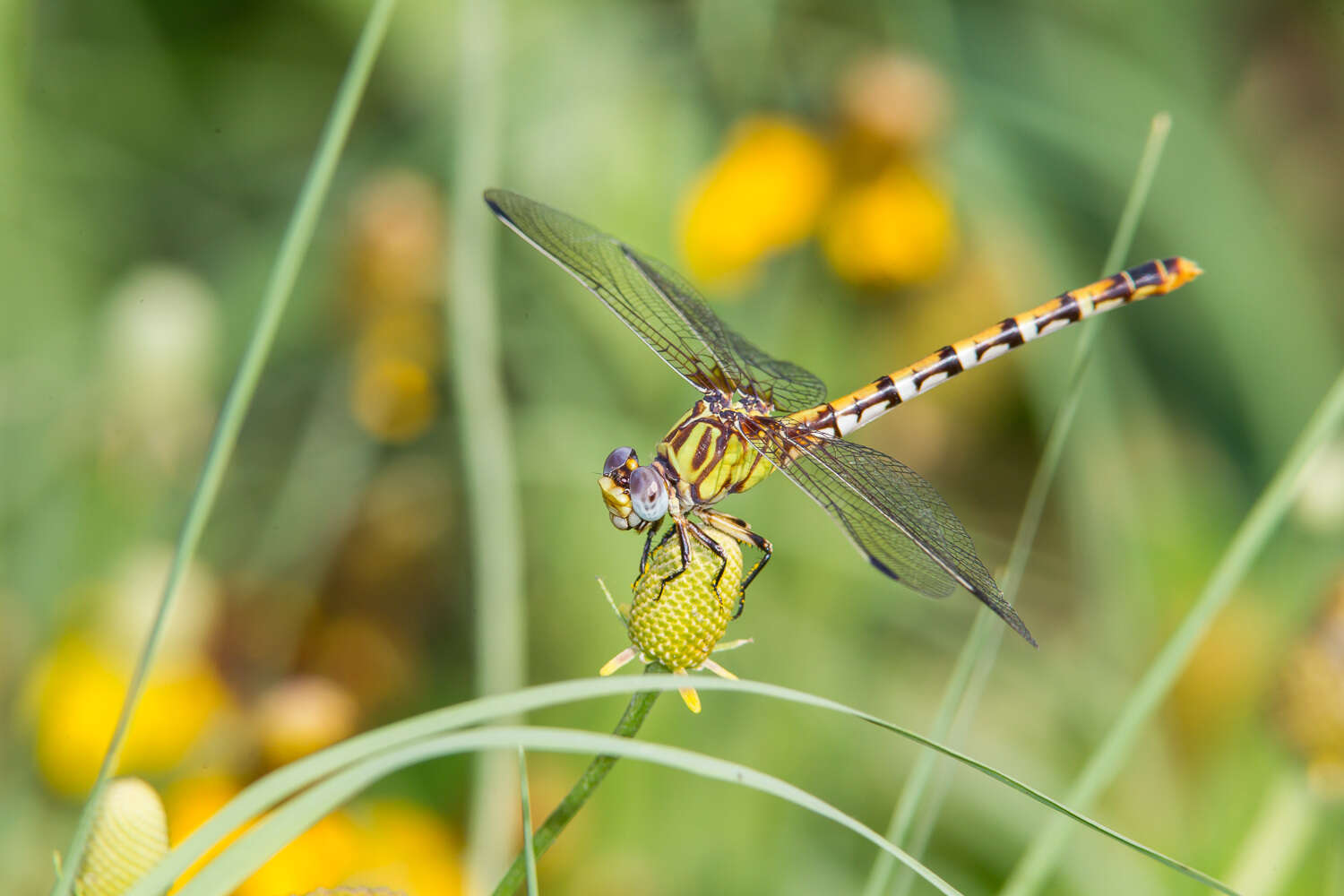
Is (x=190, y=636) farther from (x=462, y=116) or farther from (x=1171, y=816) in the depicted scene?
(x=1171, y=816)

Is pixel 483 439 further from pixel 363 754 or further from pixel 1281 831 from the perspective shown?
pixel 1281 831

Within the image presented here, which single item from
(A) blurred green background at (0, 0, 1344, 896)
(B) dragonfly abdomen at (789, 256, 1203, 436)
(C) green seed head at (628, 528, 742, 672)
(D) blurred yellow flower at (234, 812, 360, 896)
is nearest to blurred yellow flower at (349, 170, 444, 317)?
(A) blurred green background at (0, 0, 1344, 896)

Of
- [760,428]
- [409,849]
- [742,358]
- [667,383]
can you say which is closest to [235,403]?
[760,428]

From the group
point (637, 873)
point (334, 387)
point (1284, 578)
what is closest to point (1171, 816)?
point (1284, 578)

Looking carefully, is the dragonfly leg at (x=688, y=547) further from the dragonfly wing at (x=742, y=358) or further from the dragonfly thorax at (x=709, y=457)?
the dragonfly wing at (x=742, y=358)

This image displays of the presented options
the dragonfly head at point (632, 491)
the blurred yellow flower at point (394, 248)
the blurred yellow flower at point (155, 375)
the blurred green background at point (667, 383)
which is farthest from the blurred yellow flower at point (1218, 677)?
the blurred yellow flower at point (155, 375)

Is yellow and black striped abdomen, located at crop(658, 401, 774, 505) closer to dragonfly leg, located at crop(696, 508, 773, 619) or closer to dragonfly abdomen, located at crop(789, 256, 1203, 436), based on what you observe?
dragonfly leg, located at crop(696, 508, 773, 619)
